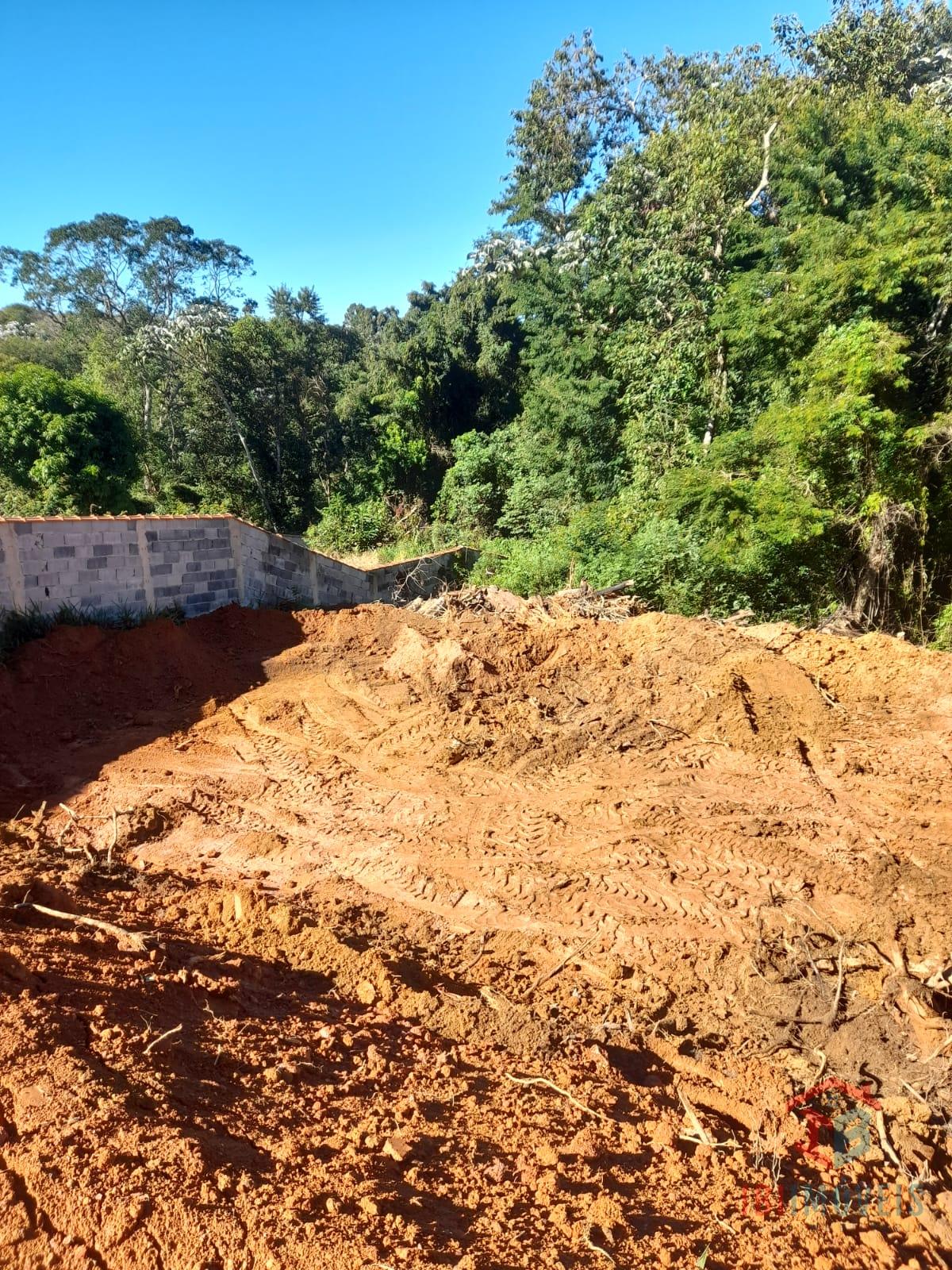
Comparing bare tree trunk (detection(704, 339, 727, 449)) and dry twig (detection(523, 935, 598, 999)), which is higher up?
bare tree trunk (detection(704, 339, 727, 449))

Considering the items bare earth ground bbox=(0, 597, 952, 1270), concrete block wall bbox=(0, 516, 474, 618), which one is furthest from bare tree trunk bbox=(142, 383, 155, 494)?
bare earth ground bbox=(0, 597, 952, 1270)

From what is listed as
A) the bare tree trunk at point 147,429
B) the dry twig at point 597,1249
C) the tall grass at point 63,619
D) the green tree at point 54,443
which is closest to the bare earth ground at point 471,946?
the dry twig at point 597,1249

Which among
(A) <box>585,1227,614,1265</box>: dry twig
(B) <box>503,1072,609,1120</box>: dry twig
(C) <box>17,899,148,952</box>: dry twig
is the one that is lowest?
(B) <box>503,1072,609,1120</box>: dry twig

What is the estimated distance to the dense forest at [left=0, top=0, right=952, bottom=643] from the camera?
38.1 ft

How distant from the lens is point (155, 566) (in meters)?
9.57

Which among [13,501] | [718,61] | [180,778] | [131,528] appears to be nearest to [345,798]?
[180,778]

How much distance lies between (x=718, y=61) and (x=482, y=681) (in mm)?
18460

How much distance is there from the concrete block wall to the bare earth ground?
64cm

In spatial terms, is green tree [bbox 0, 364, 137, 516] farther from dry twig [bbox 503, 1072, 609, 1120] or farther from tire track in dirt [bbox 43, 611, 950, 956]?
A: dry twig [bbox 503, 1072, 609, 1120]

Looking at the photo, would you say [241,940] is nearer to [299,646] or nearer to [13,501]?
[299,646]

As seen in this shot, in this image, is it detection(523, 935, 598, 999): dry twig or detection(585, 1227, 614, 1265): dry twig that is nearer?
detection(585, 1227, 614, 1265): dry twig

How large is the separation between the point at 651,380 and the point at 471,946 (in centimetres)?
1422

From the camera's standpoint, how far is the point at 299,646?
966cm

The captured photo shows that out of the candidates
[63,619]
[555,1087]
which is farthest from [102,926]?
[63,619]
